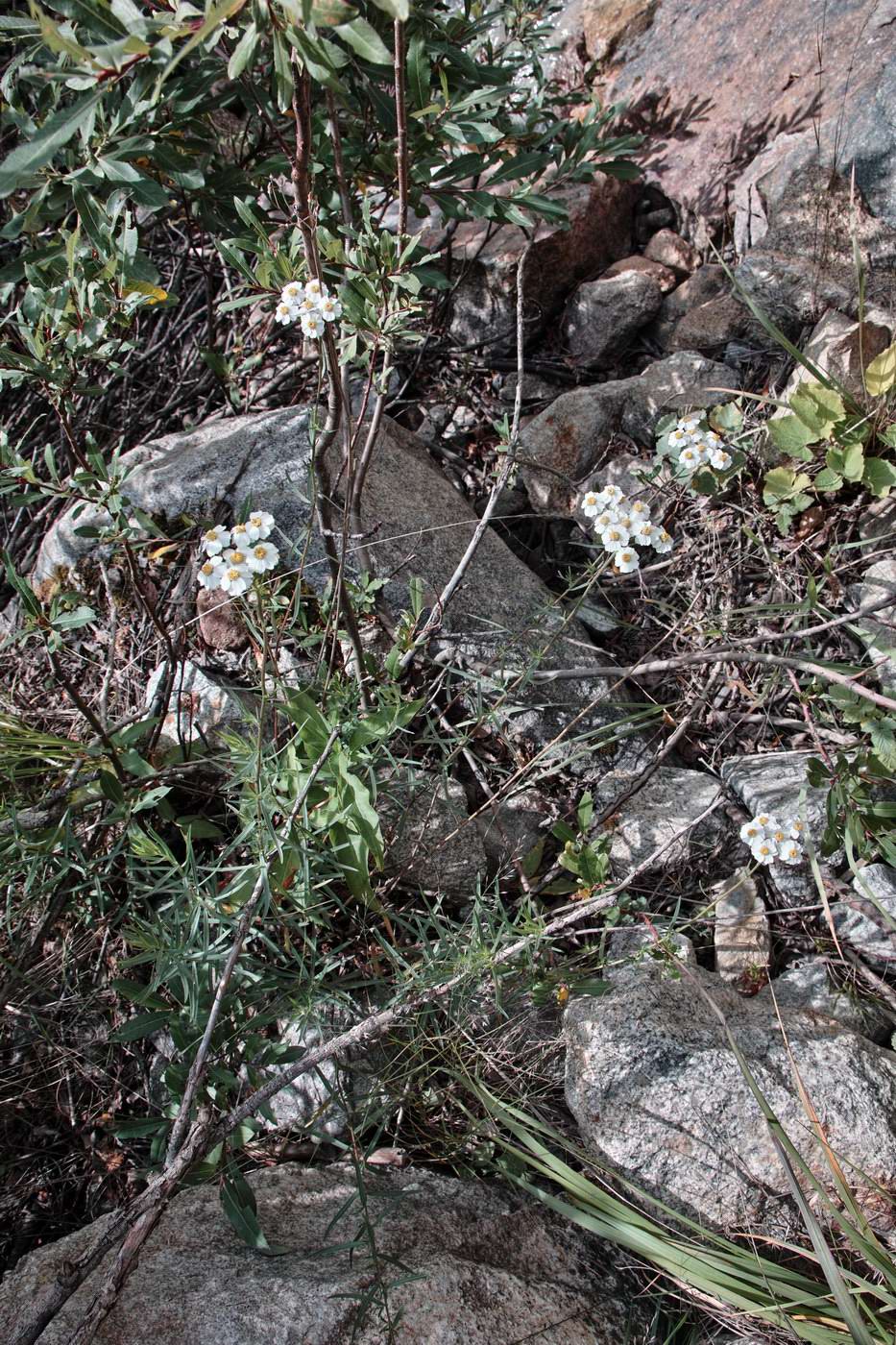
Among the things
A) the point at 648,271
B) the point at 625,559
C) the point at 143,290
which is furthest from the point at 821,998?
the point at 648,271

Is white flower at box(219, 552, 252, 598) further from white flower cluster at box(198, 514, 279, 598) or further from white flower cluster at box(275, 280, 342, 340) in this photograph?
white flower cluster at box(275, 280, 342, 340)

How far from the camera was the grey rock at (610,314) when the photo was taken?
121 inches

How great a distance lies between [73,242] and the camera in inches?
72.1

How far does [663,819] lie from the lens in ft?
7.47

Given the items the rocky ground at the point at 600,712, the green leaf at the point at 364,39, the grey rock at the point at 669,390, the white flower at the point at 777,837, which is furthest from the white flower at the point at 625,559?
the green leaf at the point at 364,39

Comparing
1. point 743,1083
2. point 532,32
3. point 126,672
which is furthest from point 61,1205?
point 532,32

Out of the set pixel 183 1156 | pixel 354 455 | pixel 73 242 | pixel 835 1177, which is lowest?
pixel 835 1177

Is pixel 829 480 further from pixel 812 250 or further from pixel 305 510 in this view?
pixel 305 510

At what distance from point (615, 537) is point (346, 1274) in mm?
1443

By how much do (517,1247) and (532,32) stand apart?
10.8ft

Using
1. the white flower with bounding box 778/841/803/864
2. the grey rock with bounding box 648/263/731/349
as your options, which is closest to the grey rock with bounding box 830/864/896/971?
the white flower with bounding box 778/841/803/864

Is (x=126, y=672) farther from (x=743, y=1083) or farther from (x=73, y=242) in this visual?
(x=743, y=1083)

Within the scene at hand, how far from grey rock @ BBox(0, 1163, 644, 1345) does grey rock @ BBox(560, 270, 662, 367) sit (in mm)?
2491

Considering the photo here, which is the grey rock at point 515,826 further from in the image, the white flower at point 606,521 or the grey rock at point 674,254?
the grey rock at point 674,254
